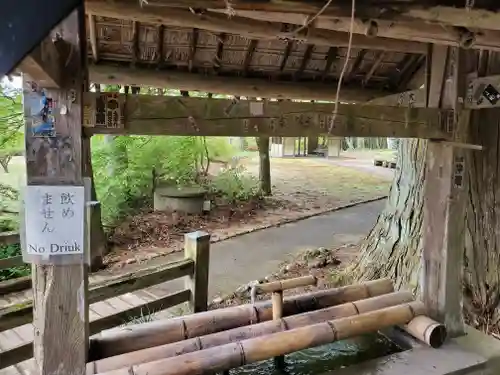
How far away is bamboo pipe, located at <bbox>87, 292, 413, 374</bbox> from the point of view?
8.68ft

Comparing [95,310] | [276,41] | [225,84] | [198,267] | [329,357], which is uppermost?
→ [276,41]

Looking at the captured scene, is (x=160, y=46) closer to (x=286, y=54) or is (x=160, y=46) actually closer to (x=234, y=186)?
(x=286, y=54)

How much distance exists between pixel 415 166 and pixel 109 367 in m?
3.58

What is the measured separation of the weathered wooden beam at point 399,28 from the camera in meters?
2.13

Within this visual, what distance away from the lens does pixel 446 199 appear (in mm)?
3395

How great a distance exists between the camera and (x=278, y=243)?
7301 mm

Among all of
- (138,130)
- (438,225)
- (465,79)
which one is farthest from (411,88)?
(138,130)

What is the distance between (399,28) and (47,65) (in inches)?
67.4

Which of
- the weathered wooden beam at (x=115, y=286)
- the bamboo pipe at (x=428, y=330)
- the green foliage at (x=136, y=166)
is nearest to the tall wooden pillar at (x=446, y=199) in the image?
the bamboo pipe at (x=428, y=330)

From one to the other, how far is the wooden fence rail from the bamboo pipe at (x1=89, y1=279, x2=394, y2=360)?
0.50 metres

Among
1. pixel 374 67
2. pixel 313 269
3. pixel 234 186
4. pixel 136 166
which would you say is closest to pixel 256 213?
pixel 234 186

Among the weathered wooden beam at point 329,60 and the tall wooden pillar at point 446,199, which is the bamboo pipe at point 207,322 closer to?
the tall wooden pillar at point 446,199

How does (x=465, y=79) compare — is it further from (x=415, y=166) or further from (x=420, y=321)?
(x=420, y=321)

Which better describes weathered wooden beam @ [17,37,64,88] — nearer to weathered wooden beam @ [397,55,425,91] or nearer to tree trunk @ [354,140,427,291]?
weathered wooden beam @ [397,55,425,91]
